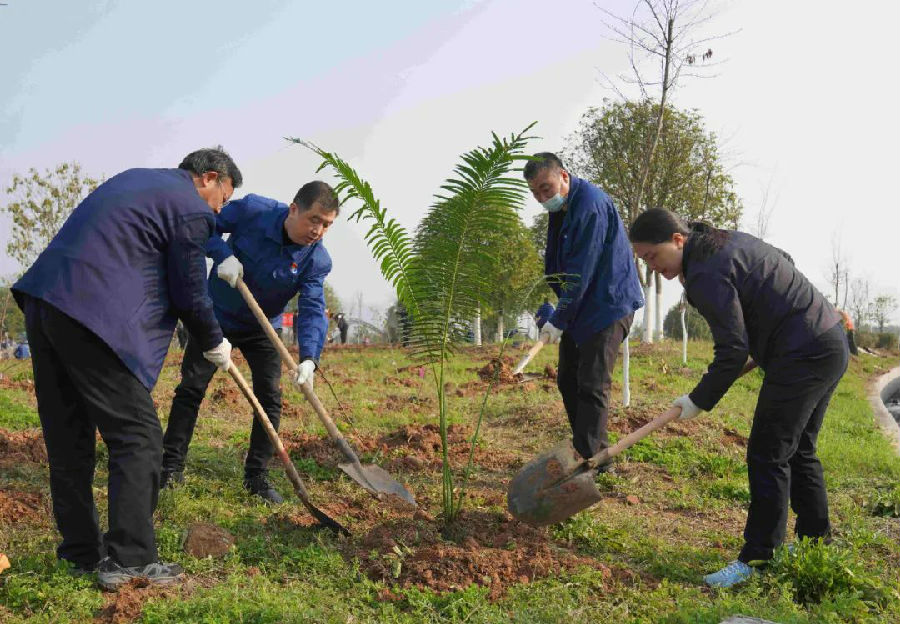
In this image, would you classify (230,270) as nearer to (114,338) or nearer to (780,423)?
(114,338)

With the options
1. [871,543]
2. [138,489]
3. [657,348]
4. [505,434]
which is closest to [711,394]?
[871,543]

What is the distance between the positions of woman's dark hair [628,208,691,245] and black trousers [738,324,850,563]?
2.62ft

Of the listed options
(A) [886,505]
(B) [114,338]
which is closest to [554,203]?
(B) [114,338]

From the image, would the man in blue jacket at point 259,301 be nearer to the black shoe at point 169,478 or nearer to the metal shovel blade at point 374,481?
the black shoe at point 169,478

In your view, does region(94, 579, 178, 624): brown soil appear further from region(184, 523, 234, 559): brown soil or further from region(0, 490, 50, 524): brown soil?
region(0, 490, 50, 524): brown soil

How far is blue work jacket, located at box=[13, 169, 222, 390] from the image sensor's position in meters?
2.88

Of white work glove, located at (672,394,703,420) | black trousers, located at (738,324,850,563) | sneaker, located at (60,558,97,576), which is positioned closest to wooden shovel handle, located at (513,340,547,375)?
white work glove, located at (672,394,703,420)

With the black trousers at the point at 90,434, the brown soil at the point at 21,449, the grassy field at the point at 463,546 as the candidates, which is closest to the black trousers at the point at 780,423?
the grassy field at the point at 463,546

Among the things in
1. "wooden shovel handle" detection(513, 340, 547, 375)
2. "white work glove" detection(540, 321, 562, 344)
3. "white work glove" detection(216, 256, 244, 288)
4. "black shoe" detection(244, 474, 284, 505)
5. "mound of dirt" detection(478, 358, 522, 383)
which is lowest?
"black shoe" detection(244, 474, 284, 505)

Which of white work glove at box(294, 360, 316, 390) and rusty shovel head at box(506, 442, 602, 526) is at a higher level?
white work glove at box(294, 360, 316, 390)

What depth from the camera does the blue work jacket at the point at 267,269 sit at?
14.2ft

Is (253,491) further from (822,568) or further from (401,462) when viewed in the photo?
(822,568)

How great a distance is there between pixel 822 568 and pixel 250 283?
345cm

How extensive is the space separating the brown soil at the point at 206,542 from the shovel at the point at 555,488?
4.86 ft
